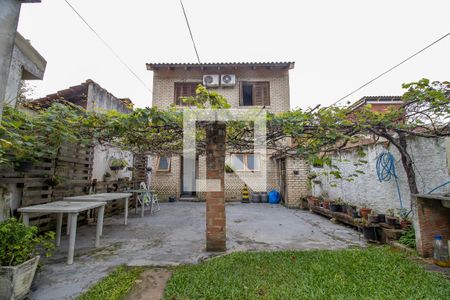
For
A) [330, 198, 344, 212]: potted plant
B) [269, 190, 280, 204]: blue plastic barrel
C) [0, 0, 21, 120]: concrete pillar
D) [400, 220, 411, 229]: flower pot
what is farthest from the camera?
[269, 190, 280, 204]: blue plastic barrel

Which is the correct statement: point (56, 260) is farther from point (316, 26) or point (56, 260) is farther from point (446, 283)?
point (316, 26)

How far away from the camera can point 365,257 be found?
9.75 ft

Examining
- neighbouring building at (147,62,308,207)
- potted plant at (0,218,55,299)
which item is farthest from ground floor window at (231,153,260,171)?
potted plant at (0,218,55,299)

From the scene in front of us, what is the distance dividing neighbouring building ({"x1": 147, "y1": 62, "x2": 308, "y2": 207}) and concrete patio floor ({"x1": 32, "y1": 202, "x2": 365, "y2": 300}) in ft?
13.0

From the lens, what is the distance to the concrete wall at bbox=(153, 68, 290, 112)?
1043 cm

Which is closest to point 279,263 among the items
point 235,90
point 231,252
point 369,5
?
point 231,252

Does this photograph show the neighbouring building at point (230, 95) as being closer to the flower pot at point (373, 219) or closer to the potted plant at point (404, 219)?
the flower pot at point (373, 219)

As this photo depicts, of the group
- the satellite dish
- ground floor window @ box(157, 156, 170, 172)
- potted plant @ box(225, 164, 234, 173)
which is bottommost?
potted plant @ box(225, 164, 234, 173)

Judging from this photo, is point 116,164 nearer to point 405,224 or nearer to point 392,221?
point 392,221

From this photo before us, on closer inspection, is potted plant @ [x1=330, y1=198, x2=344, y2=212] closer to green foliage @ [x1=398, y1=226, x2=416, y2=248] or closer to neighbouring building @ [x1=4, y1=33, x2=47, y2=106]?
green foliage @ [x1=398, y1=226, x2=416, y2=248]

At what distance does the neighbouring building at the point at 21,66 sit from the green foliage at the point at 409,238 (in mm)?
7065

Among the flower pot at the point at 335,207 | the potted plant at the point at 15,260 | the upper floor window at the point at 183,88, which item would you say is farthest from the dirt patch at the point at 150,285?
the upper floor window at the point at 183,88

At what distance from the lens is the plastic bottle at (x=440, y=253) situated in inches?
109

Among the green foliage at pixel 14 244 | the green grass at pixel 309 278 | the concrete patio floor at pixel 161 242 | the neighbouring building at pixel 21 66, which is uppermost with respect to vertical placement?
the neighbouring building at pixel 21 66
